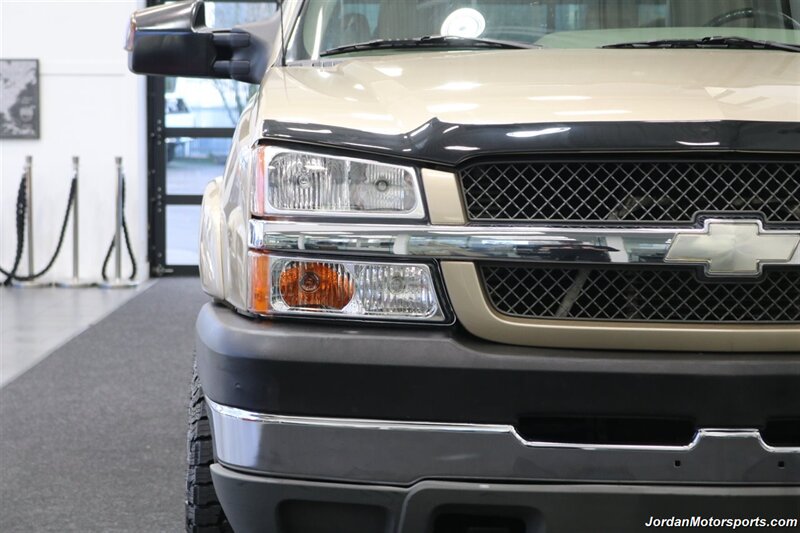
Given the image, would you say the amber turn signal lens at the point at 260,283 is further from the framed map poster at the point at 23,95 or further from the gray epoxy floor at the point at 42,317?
the framed map poster at the point at 23,95

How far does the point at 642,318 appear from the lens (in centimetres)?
183

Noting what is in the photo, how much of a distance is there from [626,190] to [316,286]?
523 millimetres

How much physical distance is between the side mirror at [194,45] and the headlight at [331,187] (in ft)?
2.99

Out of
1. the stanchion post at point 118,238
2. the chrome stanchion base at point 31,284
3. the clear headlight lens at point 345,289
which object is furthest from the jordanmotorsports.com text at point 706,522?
the chrome stanchion base at point 31,284

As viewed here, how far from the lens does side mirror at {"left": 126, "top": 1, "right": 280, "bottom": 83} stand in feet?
8.85

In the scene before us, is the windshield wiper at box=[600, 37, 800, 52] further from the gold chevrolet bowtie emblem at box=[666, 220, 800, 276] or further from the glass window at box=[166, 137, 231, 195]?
the glass window at box=[166, 137, 231, 195]

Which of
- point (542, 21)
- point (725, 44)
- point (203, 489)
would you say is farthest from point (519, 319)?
point (542, 21)

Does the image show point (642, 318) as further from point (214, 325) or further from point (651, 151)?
point (214, 325)

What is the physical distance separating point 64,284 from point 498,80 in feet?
27.8

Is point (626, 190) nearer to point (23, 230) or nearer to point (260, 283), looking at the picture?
point (260, 283)

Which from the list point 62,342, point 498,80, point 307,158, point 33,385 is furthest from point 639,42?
point 62,342

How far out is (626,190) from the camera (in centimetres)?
182

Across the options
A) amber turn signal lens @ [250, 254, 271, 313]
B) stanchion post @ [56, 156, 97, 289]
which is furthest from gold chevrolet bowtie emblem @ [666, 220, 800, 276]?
stanchion post @ [56, 156, 97, 289]

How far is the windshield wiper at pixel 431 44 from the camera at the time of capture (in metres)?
2.46
